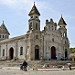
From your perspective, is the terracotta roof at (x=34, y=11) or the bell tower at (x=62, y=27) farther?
the bell tower at (x=62, y=27)

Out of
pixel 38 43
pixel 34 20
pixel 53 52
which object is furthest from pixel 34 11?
pixel 53 52

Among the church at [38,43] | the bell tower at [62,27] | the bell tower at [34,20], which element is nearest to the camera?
the church at [38,43]

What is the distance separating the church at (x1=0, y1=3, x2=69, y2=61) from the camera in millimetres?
40438

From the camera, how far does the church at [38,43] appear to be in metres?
40.4

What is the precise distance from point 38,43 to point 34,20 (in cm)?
623

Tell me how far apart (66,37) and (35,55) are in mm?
13501

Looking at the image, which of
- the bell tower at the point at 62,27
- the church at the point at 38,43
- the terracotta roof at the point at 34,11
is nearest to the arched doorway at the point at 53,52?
the church at the point at 38,43

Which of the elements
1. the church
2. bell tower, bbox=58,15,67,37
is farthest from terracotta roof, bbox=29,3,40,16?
bell tower, bbox=58,15,67,37

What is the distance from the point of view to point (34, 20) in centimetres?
4153

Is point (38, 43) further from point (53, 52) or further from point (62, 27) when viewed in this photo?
point (62, 27)

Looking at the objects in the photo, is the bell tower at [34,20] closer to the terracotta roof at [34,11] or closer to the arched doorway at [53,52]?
the terracotta roof at [34,11]

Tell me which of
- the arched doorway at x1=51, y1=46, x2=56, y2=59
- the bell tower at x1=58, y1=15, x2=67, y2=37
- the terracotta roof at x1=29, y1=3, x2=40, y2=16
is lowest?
the arched doorway at x1=51, y1=46, x2=56, y2=59

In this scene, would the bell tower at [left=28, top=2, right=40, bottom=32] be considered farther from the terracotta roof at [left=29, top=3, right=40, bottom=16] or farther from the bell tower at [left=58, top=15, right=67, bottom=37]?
the bell tower at [left=58, top=15, right=67, bottom=37]

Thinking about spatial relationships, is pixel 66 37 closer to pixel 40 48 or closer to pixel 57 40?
pixel 57 40
